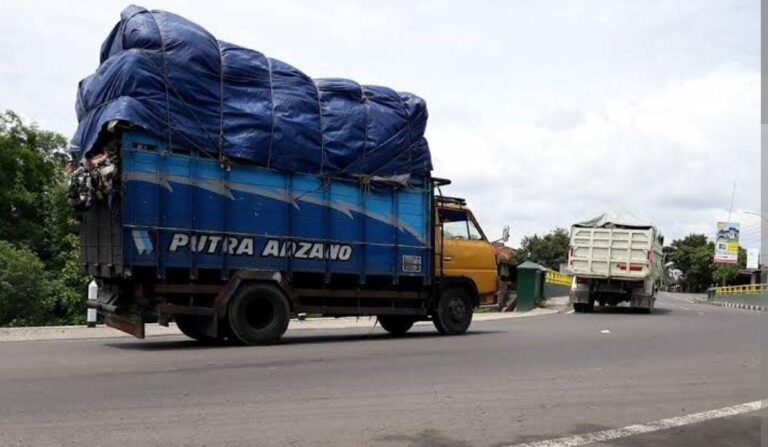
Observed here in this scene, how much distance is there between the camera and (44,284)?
2583 centimetres

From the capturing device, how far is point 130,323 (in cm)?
1130

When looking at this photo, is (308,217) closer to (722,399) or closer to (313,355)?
(313,355)

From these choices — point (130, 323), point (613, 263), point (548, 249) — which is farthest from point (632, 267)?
point (548, 249)

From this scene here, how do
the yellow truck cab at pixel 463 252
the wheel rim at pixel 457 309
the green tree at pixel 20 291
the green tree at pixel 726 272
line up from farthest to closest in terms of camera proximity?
the green tree at pixel 726 272, the green tree at pixel 20 291, the wheel rim at pixel 457 309, the yellow truck cab at pixel 463 252

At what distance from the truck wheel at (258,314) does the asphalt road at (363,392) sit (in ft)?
1.28

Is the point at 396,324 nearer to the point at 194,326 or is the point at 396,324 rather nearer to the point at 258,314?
the point at 258,314

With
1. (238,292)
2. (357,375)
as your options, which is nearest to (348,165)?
(238,292)

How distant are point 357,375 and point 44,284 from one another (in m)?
20.6

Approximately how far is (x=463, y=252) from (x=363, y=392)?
23.9 feet

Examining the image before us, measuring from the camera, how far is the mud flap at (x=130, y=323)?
11109 millimetres

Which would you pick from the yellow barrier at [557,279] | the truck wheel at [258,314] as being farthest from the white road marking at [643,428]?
the yellow barrier at [557,279]

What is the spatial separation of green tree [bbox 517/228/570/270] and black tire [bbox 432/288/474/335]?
8569cm

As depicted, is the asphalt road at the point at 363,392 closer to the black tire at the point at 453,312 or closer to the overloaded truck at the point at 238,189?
the overloaded truck at the point at 238,189

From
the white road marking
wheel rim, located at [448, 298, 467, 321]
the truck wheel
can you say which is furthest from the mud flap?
the white road marking
